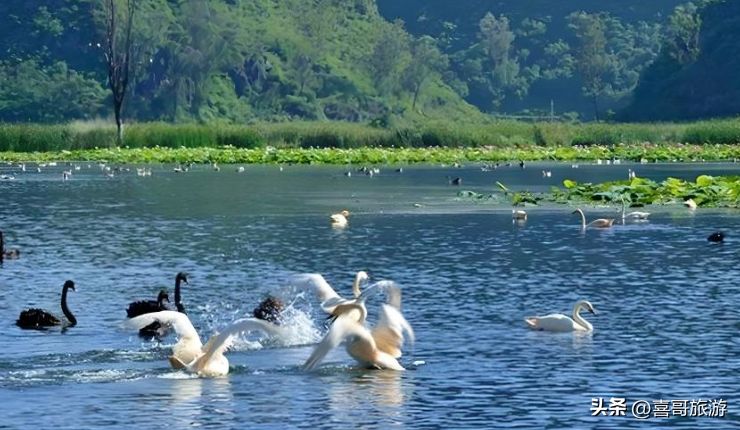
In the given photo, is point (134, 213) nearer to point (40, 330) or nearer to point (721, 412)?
point (40, 330)

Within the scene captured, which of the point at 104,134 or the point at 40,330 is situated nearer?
the point at 40,330

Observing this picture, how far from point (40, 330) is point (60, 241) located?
1705 cm

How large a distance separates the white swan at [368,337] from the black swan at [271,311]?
3.30 meters

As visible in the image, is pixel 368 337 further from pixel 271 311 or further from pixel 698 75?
pixel 698 75

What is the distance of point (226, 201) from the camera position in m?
62.4

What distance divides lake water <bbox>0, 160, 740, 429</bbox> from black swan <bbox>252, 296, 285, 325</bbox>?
9.6 inches

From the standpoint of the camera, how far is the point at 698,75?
180 m

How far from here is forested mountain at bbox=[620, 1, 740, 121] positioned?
176 metres

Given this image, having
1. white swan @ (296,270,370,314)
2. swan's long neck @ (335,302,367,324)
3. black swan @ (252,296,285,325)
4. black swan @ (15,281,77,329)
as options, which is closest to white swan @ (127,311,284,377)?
swan's long neck @ (335,302,367,324)

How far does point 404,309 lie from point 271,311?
339 centimetres

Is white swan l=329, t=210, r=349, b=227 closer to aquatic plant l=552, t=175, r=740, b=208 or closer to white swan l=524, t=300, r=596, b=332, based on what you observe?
aquatic plant l=552, t=175, r=740, b=208

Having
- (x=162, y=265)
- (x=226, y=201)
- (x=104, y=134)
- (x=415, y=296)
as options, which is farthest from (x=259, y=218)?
(x=104, y=134)

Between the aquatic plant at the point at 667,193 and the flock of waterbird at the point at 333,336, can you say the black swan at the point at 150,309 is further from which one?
the aquatic plant at the point at 667,193

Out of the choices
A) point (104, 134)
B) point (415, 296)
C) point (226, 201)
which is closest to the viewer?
point (415, 296)
